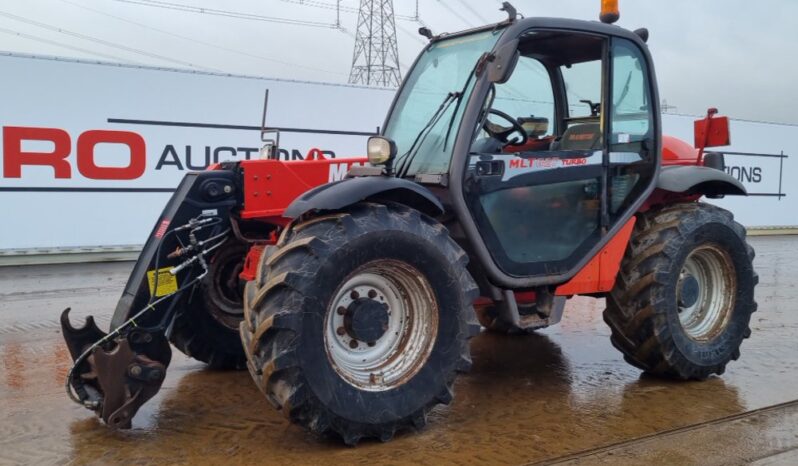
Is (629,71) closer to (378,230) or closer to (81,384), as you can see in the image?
(378,230)

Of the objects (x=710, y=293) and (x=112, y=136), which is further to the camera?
(x=112, y=136)

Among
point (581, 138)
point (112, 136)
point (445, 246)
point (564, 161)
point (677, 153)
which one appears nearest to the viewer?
point (445, 246)

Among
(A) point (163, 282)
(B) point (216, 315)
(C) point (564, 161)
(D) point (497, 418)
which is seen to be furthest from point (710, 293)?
(A) point (163, 282)

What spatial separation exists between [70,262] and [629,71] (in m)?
9.37

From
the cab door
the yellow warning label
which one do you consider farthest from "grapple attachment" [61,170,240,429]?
the cab door

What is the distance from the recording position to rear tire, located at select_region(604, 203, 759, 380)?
5016mm

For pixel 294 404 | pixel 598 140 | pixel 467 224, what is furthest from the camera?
pixel 598 140

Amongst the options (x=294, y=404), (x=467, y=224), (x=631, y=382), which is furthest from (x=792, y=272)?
(x=294, y=404)

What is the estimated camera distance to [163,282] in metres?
4.31

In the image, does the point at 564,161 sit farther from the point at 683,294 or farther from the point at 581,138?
the point at 683,294

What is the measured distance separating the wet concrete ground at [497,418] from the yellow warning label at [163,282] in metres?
0.71

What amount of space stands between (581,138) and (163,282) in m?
2.82

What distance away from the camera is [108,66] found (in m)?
12.0

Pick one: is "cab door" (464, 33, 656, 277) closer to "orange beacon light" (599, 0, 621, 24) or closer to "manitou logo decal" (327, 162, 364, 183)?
"orange beacon light" (599, 0, 621, 24)
